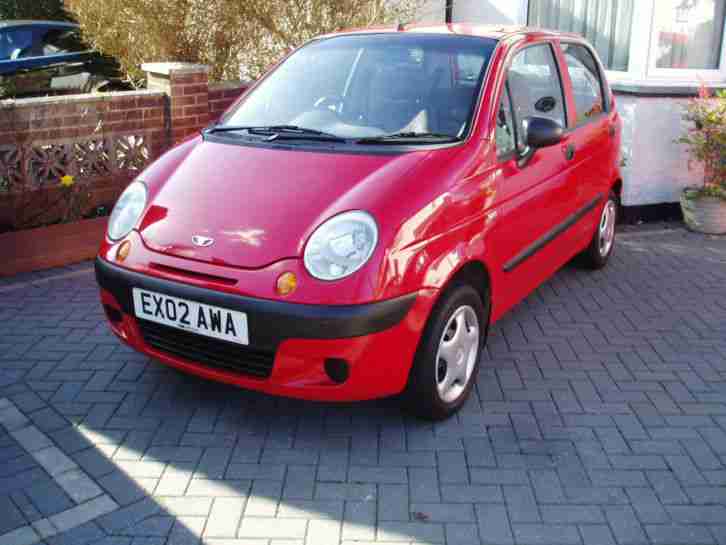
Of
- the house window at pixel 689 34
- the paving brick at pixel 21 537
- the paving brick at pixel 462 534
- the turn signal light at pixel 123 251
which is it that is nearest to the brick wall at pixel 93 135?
the turn signal light at pixel 123 251

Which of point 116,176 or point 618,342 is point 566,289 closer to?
point 618,342

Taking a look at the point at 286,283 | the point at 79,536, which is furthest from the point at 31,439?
the point at 286,283

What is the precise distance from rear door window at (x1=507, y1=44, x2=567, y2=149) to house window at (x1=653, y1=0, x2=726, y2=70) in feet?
10.3

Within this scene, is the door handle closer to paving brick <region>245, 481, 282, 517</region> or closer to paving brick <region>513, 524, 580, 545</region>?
paving brick <region>513, 524, 580, 545</region>

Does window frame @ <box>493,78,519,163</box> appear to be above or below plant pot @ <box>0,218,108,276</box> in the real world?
above

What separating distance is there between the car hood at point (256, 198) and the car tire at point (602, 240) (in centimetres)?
279

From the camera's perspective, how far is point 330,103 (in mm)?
4223

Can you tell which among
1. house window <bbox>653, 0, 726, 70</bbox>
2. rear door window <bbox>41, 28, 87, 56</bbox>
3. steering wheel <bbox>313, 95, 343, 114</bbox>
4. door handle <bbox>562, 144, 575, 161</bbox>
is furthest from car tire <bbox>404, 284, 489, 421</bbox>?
rear door window <bbox>41, 28, 87, 56</bbox>

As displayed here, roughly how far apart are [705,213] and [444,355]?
4.66 m

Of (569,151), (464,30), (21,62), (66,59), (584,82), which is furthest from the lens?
(66,59)

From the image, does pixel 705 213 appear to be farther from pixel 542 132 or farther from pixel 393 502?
pixel 393 502

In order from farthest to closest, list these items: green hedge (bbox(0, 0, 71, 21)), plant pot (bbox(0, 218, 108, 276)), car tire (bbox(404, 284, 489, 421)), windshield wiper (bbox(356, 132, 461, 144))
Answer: green hedge (bbox(0, 0, 71, 21)) < plant pot (bbox(0, 218, 108, 276)) < windshield wiper (bbox(356, 132, 461, 144)) < car tire (bbox(404, 284, 489, 421))

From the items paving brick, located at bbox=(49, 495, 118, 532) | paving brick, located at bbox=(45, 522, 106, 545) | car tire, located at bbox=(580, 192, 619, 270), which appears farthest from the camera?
car tire, located at bbox=(580, 192, 619, 270)

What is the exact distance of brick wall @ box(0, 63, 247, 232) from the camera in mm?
5820
